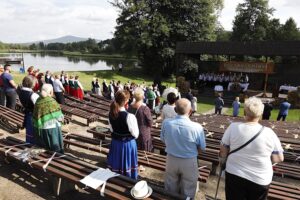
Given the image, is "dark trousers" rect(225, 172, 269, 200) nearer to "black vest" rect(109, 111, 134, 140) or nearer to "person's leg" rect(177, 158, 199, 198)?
"person's leg" rect(177, 158, 199, 198)

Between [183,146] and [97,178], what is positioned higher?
[183,146]

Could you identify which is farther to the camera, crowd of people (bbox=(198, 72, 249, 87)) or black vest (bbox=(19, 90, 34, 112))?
crowd of people (bbox=(198, 72, 249, 87))

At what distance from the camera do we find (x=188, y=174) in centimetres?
397

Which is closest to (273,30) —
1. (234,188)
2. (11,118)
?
(11,118)

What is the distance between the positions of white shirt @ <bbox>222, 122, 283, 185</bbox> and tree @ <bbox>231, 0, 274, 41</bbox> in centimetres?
5033

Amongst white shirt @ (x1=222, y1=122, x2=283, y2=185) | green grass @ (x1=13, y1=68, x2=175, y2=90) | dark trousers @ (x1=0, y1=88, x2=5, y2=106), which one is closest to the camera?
white shirt @ (x1=222, y1=122, x2=283, y2=185)

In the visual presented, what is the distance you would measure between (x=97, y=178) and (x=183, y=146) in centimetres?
150

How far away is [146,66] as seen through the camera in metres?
35.4

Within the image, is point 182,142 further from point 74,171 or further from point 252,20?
point 252,20

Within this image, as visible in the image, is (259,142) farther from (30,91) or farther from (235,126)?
(30,91)

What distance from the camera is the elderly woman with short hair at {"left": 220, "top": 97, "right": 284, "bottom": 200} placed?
327cm

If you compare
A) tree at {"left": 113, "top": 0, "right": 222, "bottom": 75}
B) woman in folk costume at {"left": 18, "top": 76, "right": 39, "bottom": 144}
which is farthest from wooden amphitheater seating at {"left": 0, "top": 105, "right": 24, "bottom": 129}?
tree at {"left": 113, "top": 0, "right": 222, "bottom": 75}

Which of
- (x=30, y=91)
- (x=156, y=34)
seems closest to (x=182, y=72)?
(x=156, y=34)

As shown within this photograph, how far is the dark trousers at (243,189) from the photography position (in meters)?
3.37
